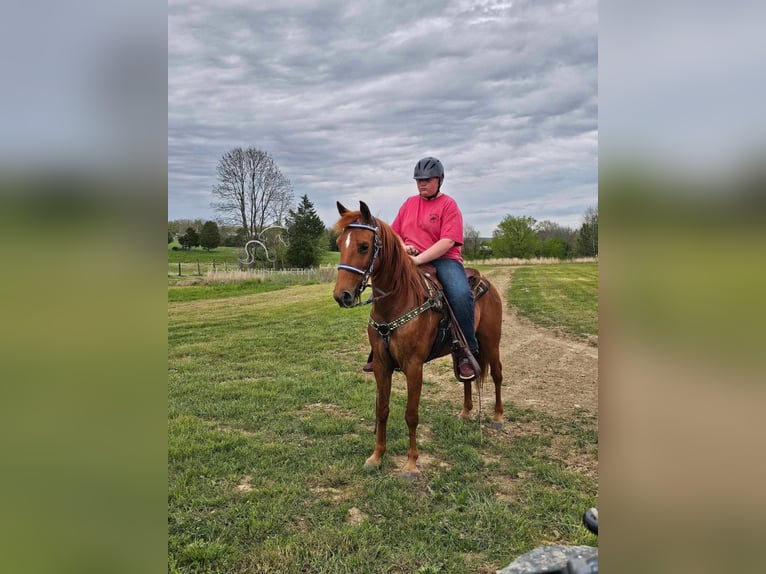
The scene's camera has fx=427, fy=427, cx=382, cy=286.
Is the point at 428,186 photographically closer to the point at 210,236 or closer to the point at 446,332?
→ the point at 446,332

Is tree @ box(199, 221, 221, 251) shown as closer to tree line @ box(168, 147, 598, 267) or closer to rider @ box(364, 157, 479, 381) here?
tree line @ box(168, 147, 598, 267)

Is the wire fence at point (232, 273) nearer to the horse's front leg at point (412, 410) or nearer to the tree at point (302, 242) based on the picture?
the tree at point (302, 242)

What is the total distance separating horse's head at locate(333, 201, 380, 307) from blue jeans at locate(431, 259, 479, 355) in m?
1.26

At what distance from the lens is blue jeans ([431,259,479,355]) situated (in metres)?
4.82

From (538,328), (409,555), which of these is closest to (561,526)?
(409,555)

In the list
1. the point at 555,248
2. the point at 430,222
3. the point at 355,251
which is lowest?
the point at 355,251

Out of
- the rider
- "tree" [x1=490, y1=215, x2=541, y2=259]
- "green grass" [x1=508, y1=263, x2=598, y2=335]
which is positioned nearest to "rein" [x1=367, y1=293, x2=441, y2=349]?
the rider

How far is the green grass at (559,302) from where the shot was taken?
42.8ft

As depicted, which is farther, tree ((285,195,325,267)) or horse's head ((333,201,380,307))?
tree ((285,195,325,267))

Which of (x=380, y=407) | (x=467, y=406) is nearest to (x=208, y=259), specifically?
(x=467, y=406)

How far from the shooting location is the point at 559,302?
671 inches

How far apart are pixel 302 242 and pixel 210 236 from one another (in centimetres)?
515
